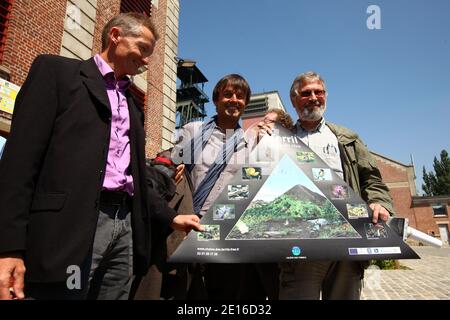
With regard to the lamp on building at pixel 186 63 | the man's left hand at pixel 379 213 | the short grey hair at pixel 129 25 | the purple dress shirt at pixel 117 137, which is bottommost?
the man's left hand at pixel 379 213

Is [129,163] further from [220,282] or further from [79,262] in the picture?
[220,282]

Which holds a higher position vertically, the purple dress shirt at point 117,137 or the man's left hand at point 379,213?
the purple dress shirt at point 117,137

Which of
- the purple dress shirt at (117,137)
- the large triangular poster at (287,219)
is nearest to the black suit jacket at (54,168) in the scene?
the purple dress shirt at (117,137)

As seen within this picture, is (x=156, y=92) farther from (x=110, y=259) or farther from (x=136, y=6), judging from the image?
(x=110, y=259)

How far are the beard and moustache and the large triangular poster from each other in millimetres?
430

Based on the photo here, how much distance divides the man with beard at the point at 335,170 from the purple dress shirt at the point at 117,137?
4.59 ft

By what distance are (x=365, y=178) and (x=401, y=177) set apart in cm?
4184

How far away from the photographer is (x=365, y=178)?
103 inches

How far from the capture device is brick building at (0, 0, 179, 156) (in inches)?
249

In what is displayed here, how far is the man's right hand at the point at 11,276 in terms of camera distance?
4.25 feet

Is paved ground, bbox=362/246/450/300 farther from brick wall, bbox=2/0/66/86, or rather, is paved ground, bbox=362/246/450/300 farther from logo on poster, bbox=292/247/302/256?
brick wall, bbox=2/0/66/86

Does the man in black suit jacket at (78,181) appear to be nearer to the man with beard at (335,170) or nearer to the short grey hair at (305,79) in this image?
the man with beard at (335,170)

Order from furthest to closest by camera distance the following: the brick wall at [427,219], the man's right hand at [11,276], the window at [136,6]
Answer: the brick wall at [427,219] → the window at [136,6] → the man's right hand at [11,276]

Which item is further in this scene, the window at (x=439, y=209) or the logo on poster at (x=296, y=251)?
the window at (x=439, y=209)
